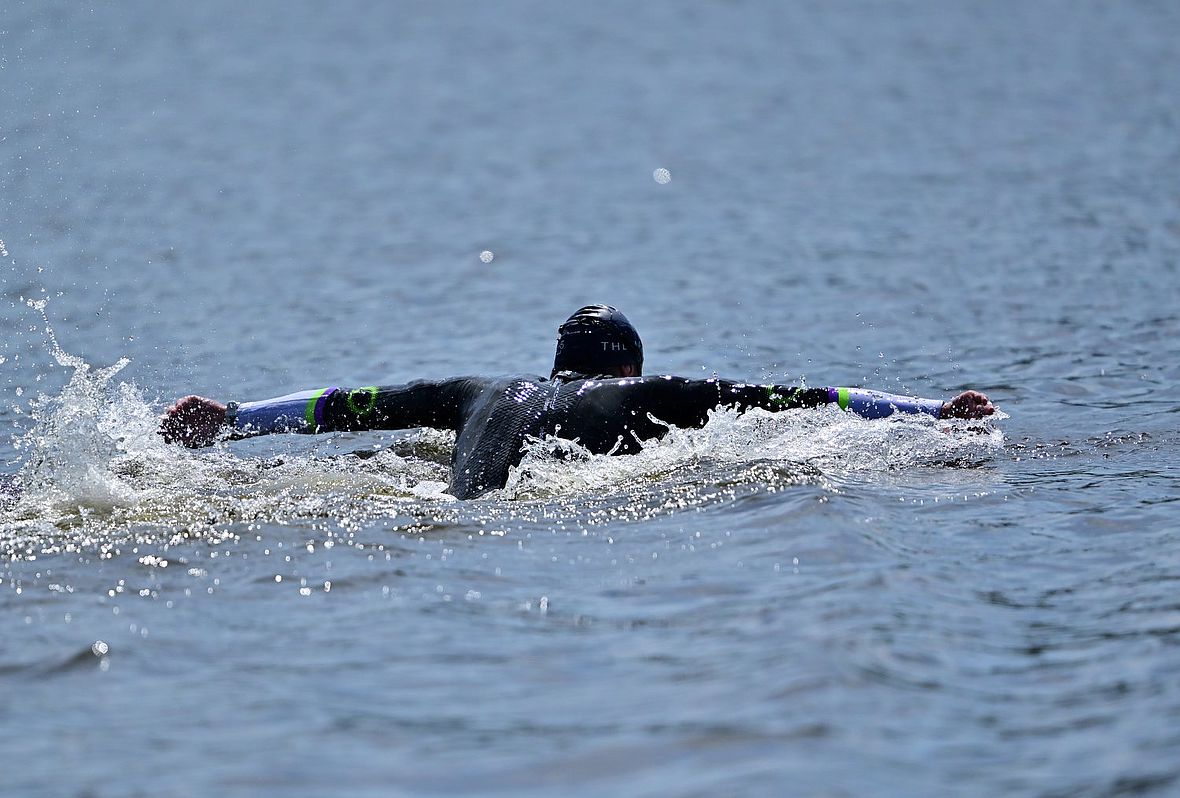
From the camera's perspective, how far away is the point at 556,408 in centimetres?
778

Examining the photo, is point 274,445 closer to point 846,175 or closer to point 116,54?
point 846,175

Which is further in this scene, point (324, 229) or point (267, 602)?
point (324, 229)

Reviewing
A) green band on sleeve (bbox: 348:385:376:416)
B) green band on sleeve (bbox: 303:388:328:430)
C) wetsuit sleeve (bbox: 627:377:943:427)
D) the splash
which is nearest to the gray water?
the splash

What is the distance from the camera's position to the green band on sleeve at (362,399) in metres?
8.52

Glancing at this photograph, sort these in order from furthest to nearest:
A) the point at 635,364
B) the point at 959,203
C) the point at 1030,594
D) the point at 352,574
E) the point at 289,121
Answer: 1. the point at 289,121
2. the point at 959,203
3. the point at 635,364
4. the point at 352,574
5. the point at 1030,594

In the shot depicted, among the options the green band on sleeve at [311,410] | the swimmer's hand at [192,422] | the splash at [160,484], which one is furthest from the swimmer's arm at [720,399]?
the swimmer's hand at [192,422]

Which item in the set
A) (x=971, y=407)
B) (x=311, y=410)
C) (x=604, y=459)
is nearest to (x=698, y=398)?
(x=604, y=459)

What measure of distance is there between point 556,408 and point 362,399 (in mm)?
1355

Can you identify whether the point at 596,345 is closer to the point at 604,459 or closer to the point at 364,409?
the point at 604,459

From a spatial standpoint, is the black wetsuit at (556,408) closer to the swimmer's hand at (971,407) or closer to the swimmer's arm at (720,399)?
the swimmer's arm at (720,399)

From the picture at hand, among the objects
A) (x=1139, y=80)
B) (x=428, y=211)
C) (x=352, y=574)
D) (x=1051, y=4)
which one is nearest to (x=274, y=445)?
Result: (x=352, y=574)

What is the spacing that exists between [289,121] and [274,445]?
58.2 feet

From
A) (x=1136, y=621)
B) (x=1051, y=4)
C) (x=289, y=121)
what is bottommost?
(x=1136, y=621)

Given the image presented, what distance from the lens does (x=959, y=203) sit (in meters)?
18.3
